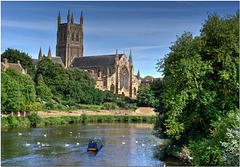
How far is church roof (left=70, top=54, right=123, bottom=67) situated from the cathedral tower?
32.0 feet

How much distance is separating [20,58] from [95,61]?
194ft

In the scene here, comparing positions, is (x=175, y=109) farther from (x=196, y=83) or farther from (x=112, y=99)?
(x=112, y=99)

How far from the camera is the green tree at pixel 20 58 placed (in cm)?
9075

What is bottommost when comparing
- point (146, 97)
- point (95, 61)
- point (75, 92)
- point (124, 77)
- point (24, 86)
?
point (146, 97)

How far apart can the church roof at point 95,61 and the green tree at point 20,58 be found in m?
51.8

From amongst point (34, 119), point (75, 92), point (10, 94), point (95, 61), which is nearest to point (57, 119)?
point (34, 119)

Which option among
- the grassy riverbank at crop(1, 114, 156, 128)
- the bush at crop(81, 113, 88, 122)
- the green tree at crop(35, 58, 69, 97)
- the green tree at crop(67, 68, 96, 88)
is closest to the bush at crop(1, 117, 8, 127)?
the grassy riverbank at crop(1, 114, 156, 128)

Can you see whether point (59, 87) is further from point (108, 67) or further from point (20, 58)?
point (108, 67)

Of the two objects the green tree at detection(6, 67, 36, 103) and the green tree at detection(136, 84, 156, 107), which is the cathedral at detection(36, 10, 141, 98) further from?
the green tree at detection(6, 67, 36, 103)

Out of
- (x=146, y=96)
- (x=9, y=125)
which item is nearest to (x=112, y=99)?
(x=146, y=96)

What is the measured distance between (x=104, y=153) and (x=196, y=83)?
17.0 meters

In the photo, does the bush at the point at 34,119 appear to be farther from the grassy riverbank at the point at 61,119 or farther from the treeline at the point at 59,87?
the treeline at the point at 59,87

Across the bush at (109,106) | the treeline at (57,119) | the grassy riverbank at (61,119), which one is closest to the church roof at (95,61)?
the bush at (109,106)

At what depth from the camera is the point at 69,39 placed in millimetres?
168125
